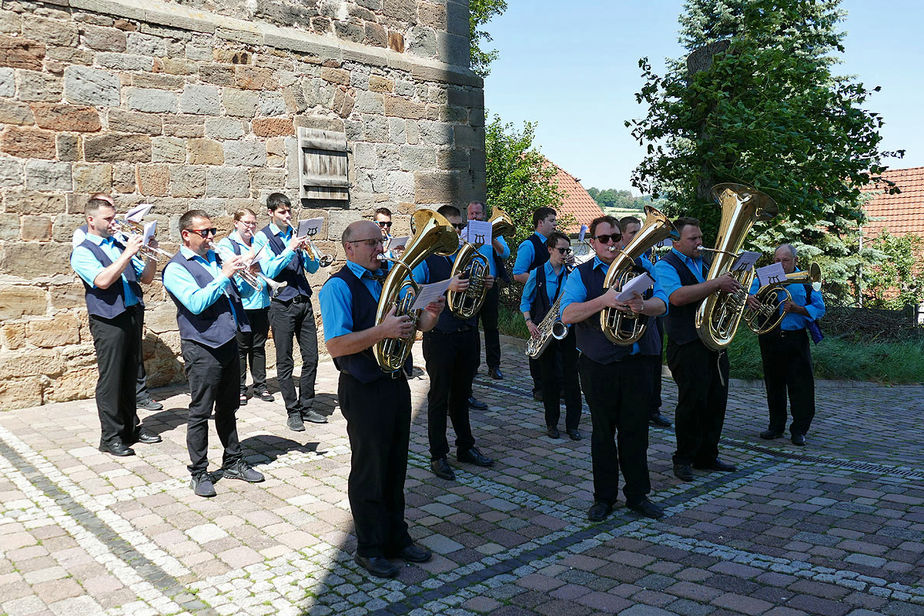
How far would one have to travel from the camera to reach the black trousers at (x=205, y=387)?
5258 millimetres

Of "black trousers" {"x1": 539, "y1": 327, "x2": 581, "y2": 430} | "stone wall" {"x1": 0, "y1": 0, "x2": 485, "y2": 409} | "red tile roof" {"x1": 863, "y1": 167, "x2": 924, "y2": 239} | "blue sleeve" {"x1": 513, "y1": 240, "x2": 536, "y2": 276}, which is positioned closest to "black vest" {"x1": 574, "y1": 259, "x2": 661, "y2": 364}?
"black trousers" {"x1": 539, "y1": 327, "x2": 581, "y2": 430}

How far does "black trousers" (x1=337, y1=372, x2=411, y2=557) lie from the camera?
4109 mm

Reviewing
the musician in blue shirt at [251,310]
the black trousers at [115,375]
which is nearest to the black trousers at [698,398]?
the musician in blue shirt at [251,310]

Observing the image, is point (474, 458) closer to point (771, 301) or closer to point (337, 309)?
point (337, 309)

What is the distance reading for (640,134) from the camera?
11500 millimetres

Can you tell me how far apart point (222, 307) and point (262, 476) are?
1.28 meters

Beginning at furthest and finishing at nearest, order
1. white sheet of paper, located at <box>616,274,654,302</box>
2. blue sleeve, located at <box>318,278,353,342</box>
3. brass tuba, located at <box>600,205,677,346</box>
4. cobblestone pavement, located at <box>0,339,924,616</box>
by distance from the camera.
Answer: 1. brass tuba, located at <box>600,205,677,346</box>
2. white sheet of paper, located at <box>616,274,654,302</box>
3. blue sleeve, located at <box>318,278,353,342</box>
4. cobblestone pavement, located at <box>0,339,924,616</box>

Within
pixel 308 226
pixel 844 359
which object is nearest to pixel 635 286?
pixel 308 226

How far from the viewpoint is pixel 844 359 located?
36.3 ft

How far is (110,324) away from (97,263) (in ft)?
1.65

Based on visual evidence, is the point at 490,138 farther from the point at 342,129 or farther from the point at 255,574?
the point at 255,574

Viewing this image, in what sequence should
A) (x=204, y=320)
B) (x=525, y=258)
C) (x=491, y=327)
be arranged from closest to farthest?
1. (x=204, y=320)
2. (x=525, y=258)
3. (x=491, y=327)

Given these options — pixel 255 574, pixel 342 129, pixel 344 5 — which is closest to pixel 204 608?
pixel 255 574

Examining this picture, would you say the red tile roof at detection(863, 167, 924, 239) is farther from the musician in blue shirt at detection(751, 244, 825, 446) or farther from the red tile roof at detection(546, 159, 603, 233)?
the musician in blue shirt at detection(751, 244, 825, 446)
